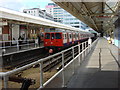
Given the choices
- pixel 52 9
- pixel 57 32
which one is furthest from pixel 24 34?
pixel 52 9

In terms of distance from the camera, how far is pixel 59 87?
3.95 metres

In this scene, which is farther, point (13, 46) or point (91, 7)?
point (13, 46)

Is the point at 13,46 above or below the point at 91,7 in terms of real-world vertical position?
below

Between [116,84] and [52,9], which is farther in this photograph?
[52,9]

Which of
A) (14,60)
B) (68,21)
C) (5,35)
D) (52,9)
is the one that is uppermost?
(52,9)

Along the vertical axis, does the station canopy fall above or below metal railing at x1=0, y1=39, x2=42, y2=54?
above

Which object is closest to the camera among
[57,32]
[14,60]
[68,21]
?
[14,60]

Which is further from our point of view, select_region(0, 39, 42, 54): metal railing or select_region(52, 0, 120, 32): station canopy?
select_region(0, 39, 42, 54): metal railing

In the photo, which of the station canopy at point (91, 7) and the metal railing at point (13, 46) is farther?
the metal railing at point (13, 46)

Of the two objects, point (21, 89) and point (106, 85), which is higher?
point (21, 89)

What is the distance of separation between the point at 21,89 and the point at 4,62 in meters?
8.30

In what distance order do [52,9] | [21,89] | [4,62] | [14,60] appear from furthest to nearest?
1. [52,9]
2. [14,60]
3. [4,62]
4. [21,89]

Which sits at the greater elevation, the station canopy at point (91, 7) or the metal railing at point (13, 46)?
the station canopy at point (91, 7)

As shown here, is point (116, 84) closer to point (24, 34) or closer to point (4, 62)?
point (4, 62)
